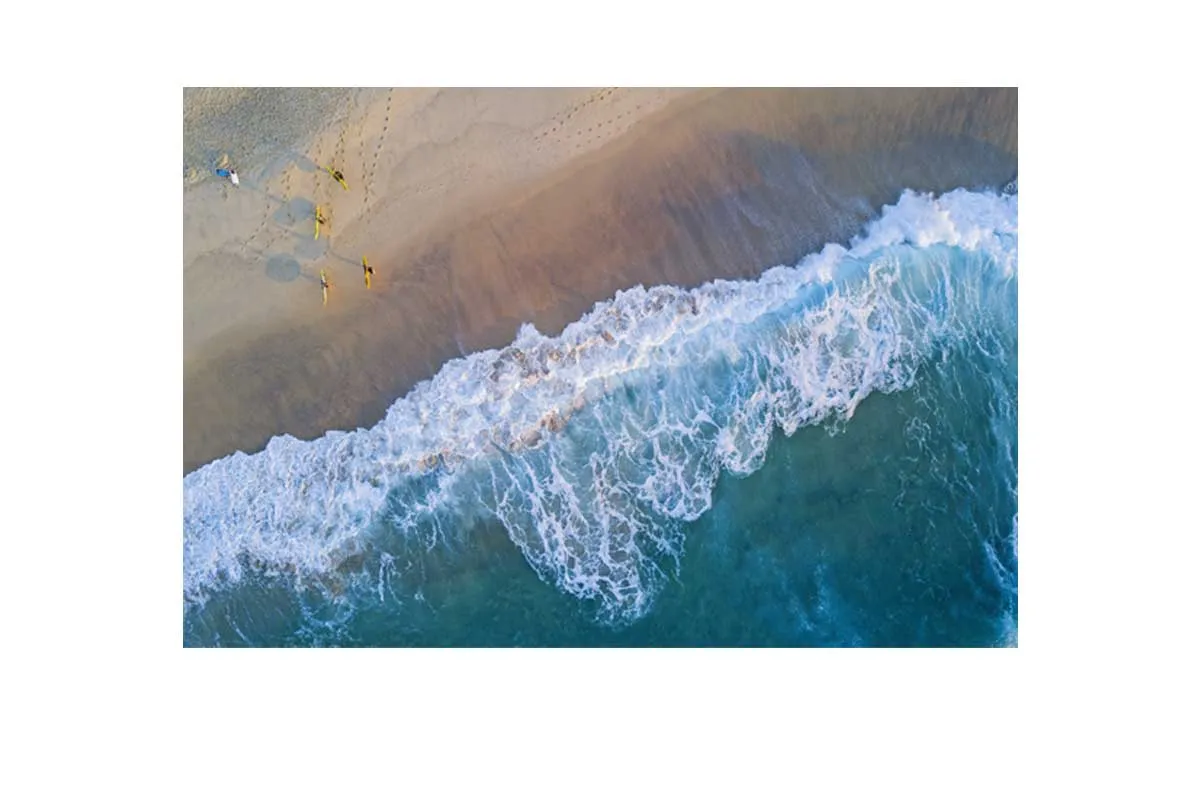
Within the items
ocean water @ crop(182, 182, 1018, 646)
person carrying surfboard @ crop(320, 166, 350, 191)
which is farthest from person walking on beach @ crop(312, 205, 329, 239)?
ocean water @ crop(182, 182, 1018, 646)

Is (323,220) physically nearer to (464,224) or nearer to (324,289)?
(324,289)

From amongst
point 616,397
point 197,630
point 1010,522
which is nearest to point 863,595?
point 1010,522

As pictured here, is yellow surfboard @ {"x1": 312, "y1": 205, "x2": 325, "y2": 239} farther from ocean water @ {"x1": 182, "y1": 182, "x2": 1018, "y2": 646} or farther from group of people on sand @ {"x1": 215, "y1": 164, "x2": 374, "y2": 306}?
ocean water @ {"x1": 182, "y1": 182, "x2": 1018, "y2": 646}

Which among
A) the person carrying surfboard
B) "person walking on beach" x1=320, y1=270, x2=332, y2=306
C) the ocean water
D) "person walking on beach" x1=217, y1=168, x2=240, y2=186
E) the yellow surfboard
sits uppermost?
"person walking on beach" x1=217, y1=168, x2=240, y2=186

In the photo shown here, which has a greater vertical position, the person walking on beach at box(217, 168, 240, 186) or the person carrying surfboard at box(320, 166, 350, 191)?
the person walking on beach at box(217, 168, 240, 186)

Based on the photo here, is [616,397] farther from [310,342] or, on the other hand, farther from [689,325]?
[310,342]

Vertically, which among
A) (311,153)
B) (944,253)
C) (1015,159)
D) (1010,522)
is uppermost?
(311,153)

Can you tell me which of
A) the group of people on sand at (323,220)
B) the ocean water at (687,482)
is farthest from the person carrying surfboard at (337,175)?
the ocean water at (687,482)
